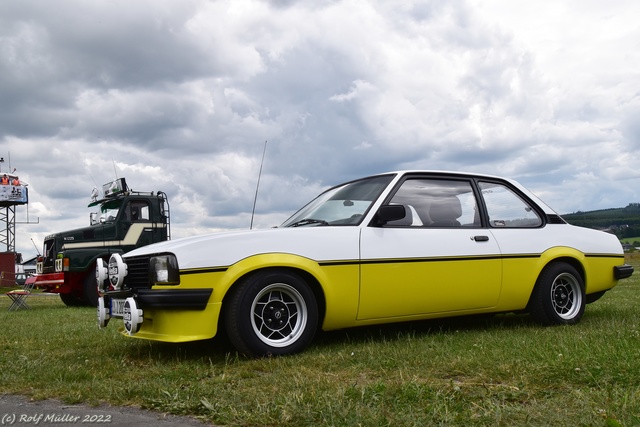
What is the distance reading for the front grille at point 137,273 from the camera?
484 centimetres

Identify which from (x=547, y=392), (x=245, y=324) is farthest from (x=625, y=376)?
(x=245, y=324)

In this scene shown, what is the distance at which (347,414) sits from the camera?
2941 mm

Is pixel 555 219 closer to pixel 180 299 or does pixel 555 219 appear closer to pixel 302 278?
pixel 302 278

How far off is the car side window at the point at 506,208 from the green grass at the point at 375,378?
104 centimetres

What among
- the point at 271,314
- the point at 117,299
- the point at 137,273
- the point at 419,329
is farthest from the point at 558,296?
the point at 117,299

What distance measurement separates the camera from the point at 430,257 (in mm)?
5344

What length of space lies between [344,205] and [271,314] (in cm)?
129

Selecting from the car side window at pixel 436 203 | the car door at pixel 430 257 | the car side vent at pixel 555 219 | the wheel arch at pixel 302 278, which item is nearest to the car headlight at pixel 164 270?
the wheel arch at pixel 302 278

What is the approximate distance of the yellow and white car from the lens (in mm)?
4547

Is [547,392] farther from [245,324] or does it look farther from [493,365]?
[245,324]

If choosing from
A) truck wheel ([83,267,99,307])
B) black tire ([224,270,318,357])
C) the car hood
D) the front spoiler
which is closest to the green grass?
black tire ([224,270,318,357])

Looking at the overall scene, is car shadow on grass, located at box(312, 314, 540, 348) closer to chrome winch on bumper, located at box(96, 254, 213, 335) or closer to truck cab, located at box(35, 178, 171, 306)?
chrome winch on bumper, located at box(96, 254, 213, 335)

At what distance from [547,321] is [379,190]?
2166 mm

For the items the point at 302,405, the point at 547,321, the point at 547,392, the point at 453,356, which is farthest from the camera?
the point at 547,321
